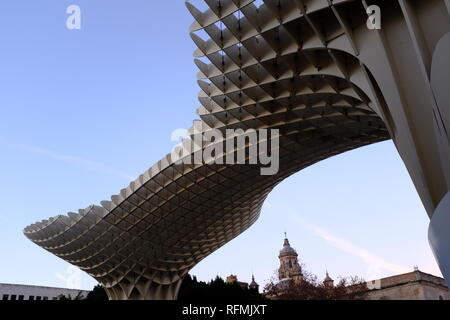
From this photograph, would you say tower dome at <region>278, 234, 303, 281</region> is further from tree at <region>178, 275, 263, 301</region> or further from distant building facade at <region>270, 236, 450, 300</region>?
tree at <region>178, 275, 263, 301</region>

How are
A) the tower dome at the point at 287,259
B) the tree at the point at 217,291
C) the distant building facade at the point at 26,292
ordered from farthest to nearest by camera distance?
the tower dome at the point at 287,259 → the distant building facade at the point at 26,292 → the tree at the point at 217,291

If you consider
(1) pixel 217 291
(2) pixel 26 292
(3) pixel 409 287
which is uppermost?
(2) pixel 26 292

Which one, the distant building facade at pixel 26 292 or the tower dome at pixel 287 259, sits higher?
the tower dome at pixel 287 259

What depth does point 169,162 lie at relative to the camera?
36875mm

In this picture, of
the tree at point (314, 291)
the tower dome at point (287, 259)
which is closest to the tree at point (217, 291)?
the tree at point (314, 291)

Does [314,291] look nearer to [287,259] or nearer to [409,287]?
[409,287]

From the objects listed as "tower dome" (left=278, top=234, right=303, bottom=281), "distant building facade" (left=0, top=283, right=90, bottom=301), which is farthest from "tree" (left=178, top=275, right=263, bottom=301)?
"tower dome" (left=278, top=234, right=303, bottom=281)

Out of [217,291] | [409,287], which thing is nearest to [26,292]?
[217,291]

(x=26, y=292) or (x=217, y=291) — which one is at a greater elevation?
(x=26, y=292)

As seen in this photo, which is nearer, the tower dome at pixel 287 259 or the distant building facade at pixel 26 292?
the distant building facade at pixel 26 292

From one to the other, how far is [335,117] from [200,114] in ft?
30.5

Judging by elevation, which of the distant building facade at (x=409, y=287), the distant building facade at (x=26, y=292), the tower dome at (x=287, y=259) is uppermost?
the tower dome at (x=287, y=259)

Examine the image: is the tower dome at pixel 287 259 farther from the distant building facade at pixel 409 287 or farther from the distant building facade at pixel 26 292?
the distant building facade at pixel 26 292

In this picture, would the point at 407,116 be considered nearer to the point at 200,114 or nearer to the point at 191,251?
the point at 200,114
